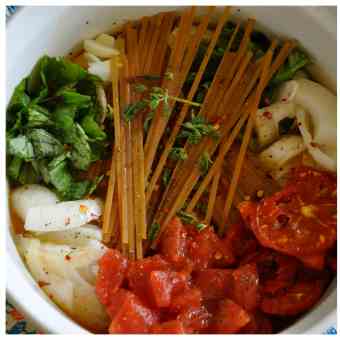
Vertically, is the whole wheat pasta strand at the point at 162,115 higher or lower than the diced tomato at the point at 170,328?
higher

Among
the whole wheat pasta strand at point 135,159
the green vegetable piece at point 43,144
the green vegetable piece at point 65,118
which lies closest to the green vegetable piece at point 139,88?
the whole wheat pasta strand at point 135,159

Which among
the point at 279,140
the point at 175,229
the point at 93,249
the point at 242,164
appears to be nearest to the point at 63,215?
the point at 93,249

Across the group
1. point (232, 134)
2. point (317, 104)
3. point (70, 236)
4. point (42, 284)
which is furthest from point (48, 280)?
point (317, 104)

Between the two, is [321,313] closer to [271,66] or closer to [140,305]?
[140,305]

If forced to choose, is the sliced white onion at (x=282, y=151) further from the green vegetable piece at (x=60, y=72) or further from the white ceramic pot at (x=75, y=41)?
the green vegetable piece at (x=60, y=72)

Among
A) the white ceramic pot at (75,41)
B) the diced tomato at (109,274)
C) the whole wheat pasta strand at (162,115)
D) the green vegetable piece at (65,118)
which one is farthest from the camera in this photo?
the whole wheat pasta strand at (162,115)

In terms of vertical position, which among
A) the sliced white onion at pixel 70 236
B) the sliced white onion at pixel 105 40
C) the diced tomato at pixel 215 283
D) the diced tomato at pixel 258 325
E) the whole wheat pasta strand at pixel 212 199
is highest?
the sliced white onion at pixel 105 40

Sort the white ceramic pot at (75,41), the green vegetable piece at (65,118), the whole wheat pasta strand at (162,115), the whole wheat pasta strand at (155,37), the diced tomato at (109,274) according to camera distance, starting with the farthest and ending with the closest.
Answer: the whole wheat pasta strand at (155,37) → the whole wheat pasta strand at (162,115) → the green vegetable piece at (65,118) → the diced tomato at (109,274) → the white ceramic pot at (75,41)

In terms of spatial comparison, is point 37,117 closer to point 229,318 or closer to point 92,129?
point 92,129
